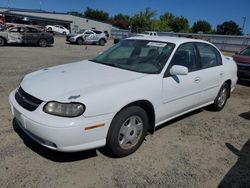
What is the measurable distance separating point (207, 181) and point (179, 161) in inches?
19.2

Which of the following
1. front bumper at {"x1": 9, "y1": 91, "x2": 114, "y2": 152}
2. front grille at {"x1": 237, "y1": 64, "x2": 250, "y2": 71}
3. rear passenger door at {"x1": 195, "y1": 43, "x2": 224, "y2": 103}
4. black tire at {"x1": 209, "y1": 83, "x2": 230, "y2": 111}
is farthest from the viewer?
front grille at {"x1": 237, "y1": 64, "x2": 250, "y2": 71}

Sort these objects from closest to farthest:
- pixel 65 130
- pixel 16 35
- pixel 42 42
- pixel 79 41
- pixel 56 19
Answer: pixel 65 130 → pixel 16 35 → pixel 42 42 → pixel 79 41 → pixel 56 19

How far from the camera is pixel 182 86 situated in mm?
4012

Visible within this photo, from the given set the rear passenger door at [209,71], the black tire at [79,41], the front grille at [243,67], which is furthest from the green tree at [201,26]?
the rear passenger door at [209,71]

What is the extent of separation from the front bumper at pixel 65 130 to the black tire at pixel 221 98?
3178mm

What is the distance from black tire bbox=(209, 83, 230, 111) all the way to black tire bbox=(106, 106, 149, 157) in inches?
95.5

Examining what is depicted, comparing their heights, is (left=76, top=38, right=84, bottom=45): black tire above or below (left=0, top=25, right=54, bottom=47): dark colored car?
below

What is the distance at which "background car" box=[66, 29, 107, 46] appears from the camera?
23641 millimetres

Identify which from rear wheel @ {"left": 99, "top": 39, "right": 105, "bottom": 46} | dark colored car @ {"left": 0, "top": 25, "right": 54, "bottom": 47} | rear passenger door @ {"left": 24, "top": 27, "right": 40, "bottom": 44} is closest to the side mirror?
dark colored car @ {"left": 0, "top": 25, "right": 54, "bottom": 47}

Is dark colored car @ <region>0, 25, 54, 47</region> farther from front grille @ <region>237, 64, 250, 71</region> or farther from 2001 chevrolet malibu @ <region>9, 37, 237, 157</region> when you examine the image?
2001 chevrolet malibu @ <region>9, 37, 237, 157</region>

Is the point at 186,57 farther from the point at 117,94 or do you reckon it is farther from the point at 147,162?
the point at 147,162

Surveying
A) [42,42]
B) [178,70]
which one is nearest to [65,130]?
[178,70]

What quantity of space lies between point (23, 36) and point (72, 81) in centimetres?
1594

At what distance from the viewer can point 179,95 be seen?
13.1ft
